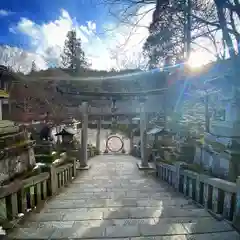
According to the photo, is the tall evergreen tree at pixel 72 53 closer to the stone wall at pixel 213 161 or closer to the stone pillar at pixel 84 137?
the stone pillar at pixel 84 137

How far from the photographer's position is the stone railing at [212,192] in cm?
311

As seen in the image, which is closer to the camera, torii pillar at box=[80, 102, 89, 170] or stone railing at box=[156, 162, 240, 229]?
stone railing at box=[156, 162, 240, 229]

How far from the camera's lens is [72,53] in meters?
36.8

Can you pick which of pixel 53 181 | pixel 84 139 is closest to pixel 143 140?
pixel 84 139

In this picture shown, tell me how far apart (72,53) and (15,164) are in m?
35.1

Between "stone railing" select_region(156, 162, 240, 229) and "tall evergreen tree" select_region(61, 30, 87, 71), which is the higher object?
"tall evergreen tree" select_region(61, 30, 87, 71)

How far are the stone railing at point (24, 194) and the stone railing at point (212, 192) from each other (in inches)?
134

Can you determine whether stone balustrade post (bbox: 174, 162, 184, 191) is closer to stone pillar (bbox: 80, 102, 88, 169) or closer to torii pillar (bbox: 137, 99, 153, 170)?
torii pillar (bbox: 137, 99, 153, 170)

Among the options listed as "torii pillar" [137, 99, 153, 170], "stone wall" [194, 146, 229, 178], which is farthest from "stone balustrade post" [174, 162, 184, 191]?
"torii pillar" [137, 99, 153, 170]

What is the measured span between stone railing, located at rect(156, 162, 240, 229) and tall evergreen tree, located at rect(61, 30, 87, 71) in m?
34.0

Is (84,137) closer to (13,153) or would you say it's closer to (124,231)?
(13,153)

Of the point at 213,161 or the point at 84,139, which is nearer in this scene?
the point at 213,161

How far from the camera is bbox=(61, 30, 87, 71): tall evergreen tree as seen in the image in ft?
120

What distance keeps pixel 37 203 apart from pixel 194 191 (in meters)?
3.55
